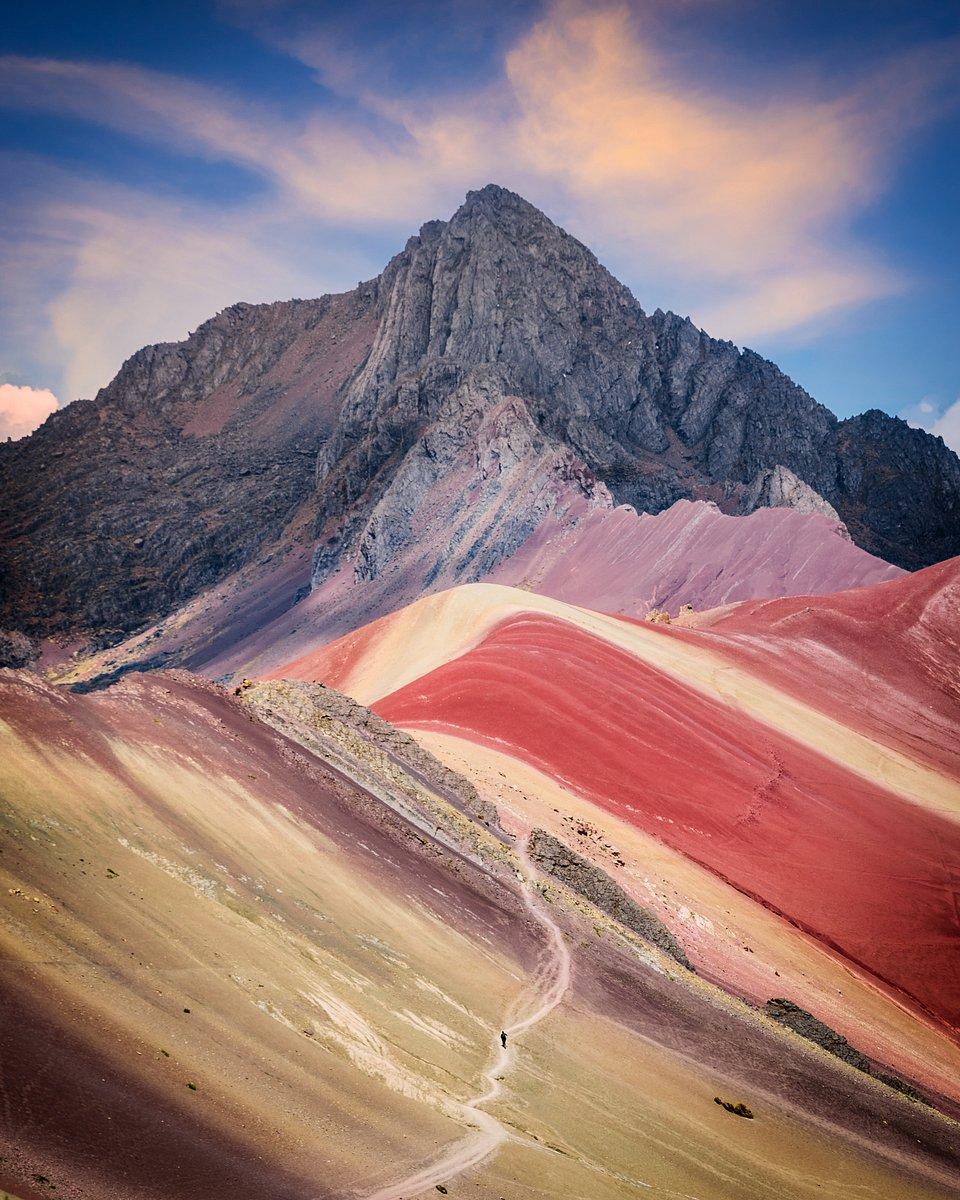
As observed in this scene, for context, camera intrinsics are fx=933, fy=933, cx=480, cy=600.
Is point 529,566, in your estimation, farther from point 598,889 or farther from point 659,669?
point 598,889

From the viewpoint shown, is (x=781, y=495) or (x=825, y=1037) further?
(x=781, y=495)

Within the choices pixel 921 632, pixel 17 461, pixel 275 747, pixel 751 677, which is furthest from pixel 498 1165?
pixel 17 461

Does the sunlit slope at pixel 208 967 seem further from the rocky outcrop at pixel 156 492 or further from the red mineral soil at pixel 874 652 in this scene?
the rocky outcrop at pixel 156 492

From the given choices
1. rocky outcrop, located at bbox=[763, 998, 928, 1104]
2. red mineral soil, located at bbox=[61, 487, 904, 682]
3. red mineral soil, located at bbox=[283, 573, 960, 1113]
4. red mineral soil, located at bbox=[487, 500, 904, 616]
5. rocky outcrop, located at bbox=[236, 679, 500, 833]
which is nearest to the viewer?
rocky outcrop, located at bbox=[763, 998, 928, 1104]

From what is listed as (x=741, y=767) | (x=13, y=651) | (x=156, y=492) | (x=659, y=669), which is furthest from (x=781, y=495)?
(x=13, y=651)

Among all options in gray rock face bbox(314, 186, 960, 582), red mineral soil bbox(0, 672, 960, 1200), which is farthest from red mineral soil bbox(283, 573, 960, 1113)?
gray rock face bbox(314, 186, 960, 582)

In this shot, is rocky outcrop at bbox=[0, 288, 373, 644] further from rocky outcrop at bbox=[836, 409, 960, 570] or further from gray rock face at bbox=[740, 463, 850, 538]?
rocky outcrop at bbox=[836, 409, 960, 570]

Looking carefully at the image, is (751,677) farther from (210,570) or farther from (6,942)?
(210,570)
